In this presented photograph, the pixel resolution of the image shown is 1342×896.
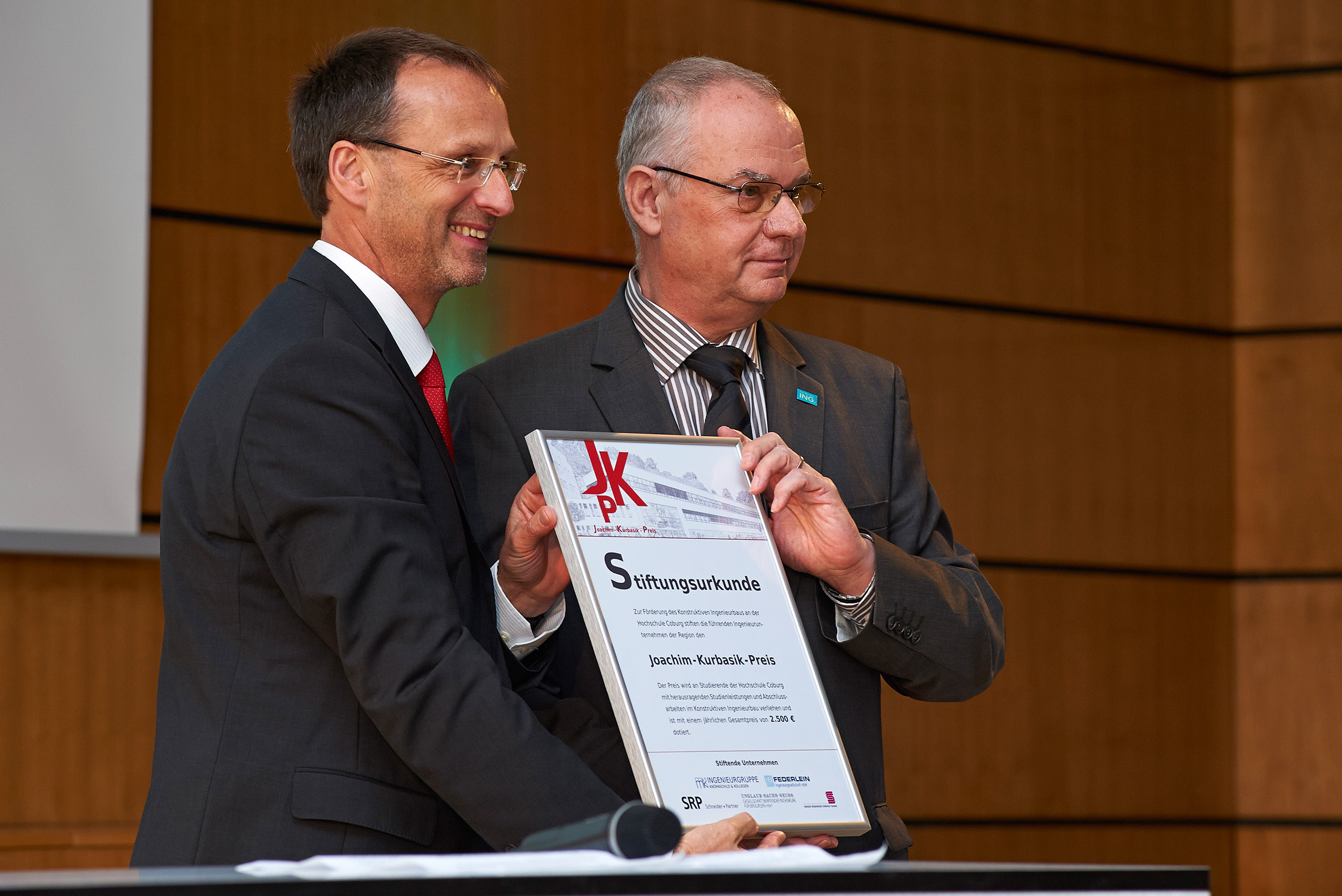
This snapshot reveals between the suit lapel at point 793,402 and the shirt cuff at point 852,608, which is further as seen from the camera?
the suit lapel at point 793,402

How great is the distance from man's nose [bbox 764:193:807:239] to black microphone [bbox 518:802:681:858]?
42.3 inches

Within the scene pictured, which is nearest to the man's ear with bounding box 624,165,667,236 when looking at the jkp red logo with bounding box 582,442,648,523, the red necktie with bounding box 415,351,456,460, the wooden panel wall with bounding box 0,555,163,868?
the red necktie with bounding box 415,351,456,460

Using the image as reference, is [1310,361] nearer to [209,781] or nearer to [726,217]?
[726,217]

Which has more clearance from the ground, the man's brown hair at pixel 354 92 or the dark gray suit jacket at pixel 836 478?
the man's brown hair at pixel 354 92

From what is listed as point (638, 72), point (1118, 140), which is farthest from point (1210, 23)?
point (638, 72)

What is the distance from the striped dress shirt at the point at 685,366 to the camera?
6.64ft

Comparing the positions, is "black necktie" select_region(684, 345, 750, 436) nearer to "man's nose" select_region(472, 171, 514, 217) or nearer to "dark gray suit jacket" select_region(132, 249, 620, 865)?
"man's nose" select_region(472, 171, 514, 217)

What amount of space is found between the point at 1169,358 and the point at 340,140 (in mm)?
3348

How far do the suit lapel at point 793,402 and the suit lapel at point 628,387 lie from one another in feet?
0.49

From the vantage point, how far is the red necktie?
179 centimetres

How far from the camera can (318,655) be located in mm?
1546

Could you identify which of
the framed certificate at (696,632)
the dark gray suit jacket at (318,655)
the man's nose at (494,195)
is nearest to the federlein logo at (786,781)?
the framed certificate at (696,632)

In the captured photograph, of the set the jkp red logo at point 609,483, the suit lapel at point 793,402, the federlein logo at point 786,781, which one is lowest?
the federlein logo at point 786,781

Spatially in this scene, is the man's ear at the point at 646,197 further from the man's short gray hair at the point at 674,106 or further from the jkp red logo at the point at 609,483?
the jkp red logo at the point at 609,483
